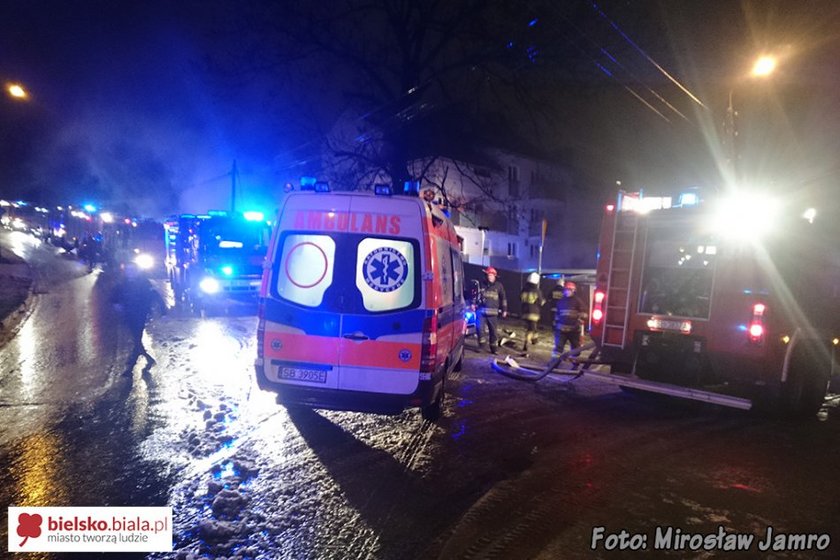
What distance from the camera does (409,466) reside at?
480cm

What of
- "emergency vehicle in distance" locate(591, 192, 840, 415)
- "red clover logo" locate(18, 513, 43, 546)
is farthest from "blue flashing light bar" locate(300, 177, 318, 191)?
"emergency vehicle in distance" locate(591, 192, 840, 415)

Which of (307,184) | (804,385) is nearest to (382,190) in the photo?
(307,184)

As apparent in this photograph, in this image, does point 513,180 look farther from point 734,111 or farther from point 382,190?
point 382,190

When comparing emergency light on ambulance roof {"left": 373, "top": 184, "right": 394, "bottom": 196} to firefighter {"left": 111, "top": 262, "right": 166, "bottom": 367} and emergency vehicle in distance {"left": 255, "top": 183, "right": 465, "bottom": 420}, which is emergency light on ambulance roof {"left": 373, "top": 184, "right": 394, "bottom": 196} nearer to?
emergency vehicle in distance {"left": 255, "top": 183, "right": 465, "bottom": 420}

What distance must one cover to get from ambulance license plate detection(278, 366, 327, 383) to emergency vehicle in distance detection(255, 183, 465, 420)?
0.03ft

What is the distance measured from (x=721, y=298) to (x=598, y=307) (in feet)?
5.57

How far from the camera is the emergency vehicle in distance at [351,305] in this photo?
5.21 meters

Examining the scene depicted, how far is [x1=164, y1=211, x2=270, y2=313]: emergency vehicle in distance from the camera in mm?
13539

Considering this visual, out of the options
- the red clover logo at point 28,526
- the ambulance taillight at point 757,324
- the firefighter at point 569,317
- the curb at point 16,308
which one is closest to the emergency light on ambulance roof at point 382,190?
the red clover logo at point 28,526

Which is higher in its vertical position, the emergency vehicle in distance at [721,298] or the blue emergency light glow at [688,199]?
the blue emergency light glow at [688,199]

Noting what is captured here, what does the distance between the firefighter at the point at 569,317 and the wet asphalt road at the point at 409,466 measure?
2.22 meters

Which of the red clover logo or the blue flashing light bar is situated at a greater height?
the blue flashing light bar

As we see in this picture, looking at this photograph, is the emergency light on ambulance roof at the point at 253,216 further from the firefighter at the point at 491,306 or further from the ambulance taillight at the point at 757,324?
the ambulance taillight at the point at 757,324

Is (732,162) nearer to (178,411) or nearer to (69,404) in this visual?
(178,411)
